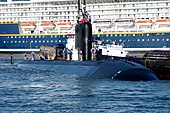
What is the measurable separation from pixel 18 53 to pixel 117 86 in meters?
54.6

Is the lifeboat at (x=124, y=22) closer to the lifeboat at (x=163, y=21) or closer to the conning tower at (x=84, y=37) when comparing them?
the lifeboat at (x=163, y=21)

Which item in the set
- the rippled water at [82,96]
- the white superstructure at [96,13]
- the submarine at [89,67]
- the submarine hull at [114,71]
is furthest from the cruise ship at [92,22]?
the rippled water at [82,96]

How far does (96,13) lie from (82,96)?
179ft

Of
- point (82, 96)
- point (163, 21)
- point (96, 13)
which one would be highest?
point (96, 13)

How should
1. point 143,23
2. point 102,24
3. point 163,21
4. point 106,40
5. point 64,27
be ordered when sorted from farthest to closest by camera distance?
point 64,27, point 102,24, point 106,40, point 143,23, point 163,21

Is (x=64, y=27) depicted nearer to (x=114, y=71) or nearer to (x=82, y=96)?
(x=114, y=71)

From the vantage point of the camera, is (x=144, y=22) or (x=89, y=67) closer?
(x=89, y=67)

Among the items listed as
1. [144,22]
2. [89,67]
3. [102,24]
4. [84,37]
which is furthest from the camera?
[102,24]

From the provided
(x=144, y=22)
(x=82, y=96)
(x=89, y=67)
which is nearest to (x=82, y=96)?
(x=82, y=96)

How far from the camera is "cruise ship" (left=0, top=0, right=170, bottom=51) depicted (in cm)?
7356

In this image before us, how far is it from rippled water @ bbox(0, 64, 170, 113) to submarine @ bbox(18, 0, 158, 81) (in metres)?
0.71

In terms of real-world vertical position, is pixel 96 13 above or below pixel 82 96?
above

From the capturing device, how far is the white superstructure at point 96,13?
246 feet

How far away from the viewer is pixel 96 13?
257ft
